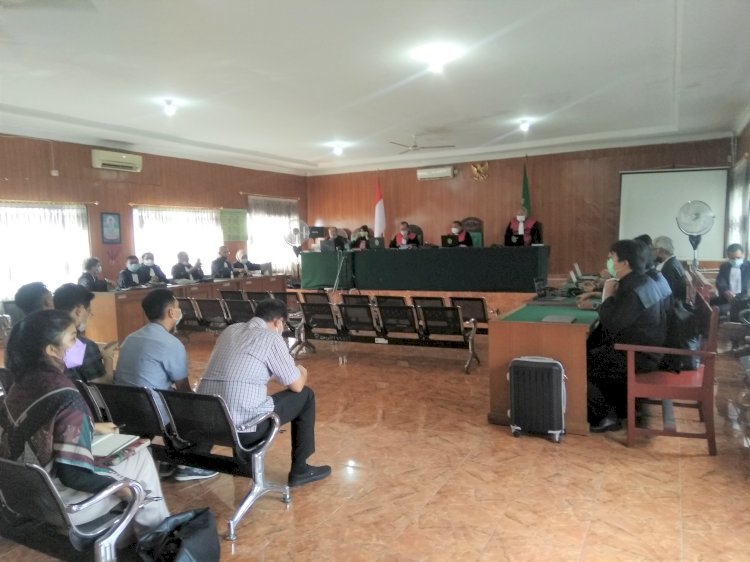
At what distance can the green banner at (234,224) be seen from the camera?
10836 millimetres

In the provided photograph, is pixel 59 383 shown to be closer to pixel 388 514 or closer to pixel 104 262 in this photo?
pixel 388 514

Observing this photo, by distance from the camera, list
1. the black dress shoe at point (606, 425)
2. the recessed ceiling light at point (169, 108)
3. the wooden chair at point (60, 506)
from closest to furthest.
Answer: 1. the wooden chair at point (60, 506)
2. the black dress shoe at point (606, 425)
3. the recessed ceiling light at point (169, 108)

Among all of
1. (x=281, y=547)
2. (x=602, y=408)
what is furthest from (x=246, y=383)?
(x=602, y=408)

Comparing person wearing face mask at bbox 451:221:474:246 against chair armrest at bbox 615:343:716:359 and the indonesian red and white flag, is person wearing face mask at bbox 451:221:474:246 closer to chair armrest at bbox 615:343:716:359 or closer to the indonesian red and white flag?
the indonesian red and white flag

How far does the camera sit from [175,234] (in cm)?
980

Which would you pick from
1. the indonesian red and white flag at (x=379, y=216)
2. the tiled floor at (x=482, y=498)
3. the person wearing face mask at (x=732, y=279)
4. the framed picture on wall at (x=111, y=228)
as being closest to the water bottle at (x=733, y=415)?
the tiled floor at (x=482, y=498)

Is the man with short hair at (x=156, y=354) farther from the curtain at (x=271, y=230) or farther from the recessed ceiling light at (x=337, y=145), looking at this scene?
the curtain at (x=271, y=230)

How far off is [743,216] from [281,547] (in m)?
7.72

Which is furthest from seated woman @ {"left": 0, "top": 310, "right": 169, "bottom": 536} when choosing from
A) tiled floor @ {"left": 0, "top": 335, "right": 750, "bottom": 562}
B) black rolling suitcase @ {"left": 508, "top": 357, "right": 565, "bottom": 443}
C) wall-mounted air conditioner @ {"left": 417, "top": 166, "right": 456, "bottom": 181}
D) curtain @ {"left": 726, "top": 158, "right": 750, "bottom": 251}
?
wall-mounted air conditioner @ {"left": 417, "top": 166, "right": 456, "bottom": 181}

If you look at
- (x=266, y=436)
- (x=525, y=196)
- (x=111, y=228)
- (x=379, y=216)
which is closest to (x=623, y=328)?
(x=266, y=436)

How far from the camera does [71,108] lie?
6715mm

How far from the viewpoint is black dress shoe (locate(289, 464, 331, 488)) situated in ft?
9.72

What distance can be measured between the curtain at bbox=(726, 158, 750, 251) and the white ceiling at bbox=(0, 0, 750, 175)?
33.8 inches

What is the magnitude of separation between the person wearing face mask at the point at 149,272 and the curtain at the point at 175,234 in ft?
1.80
